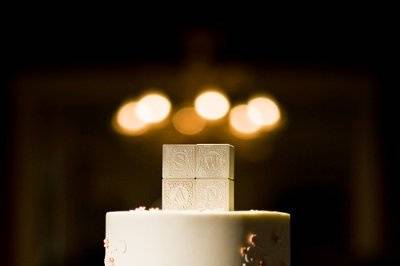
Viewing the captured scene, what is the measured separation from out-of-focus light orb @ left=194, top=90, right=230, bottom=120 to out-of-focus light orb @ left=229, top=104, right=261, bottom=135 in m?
0.06

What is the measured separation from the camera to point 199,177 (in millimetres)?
3473

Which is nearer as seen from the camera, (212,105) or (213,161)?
(213,161)

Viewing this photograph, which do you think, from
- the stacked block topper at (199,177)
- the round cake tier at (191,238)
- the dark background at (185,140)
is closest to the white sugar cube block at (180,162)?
the stacked block topper at (199,177)

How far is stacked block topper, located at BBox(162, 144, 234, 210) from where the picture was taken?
3459 millimetres

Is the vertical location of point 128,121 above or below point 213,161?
above

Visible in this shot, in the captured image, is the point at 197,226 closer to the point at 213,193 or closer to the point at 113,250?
the point at 213,193

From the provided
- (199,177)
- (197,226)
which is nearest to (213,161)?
(199,177)

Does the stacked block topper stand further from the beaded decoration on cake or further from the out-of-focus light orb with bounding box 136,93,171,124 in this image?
the out-of-focus light orb with bounding box 136,93,171,124

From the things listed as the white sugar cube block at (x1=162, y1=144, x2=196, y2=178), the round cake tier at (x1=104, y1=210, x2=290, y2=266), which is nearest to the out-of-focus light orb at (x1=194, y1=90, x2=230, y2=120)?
the white sugar cube block at (x1=162, y1=144, x2=196, y2=178)

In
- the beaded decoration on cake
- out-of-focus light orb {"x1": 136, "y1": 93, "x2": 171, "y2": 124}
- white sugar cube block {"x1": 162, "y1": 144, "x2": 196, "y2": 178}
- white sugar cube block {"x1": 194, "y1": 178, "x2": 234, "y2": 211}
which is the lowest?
the beaded decoration on cake

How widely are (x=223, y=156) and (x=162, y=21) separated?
65.1 inches

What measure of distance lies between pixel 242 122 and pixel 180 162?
6.32ft
